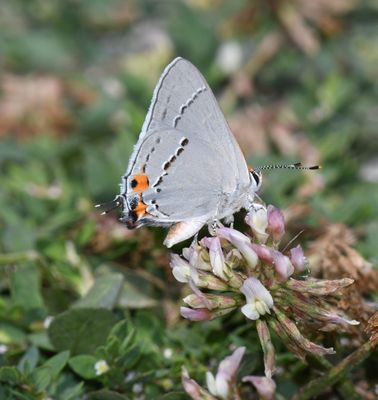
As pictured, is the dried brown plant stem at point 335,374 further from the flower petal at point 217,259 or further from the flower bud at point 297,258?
the flower petal at point 217,259

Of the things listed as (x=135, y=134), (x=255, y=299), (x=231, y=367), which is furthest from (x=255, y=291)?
(x=135, y=134)

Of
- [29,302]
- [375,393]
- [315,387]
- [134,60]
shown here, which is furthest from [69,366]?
[134,60]

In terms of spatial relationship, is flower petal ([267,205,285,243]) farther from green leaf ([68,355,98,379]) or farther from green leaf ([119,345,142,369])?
green leaf ([68,355,98,379])

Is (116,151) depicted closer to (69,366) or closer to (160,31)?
(69,366)

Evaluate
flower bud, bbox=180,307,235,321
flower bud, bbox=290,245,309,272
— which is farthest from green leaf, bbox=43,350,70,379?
flower bud, bbox=290,245,309,272

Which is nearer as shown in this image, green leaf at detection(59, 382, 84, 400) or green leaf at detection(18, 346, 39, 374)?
green leaf at detection(59, 382, 84, 400)

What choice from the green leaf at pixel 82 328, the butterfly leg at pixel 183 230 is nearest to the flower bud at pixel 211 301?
the butterfly leg at pixel 183 230

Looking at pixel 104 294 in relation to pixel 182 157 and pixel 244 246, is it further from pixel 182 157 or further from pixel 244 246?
pixel 244 246
